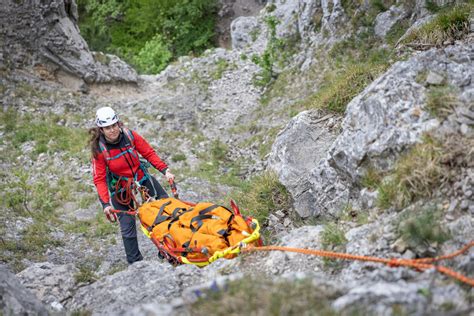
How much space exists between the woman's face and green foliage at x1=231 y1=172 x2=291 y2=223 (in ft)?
8.14

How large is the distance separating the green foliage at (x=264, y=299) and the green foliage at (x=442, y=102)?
2.56 metres

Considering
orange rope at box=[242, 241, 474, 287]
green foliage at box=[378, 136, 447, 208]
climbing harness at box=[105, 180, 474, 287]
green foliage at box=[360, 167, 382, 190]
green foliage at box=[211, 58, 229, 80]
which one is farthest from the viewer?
green foliage at box=[211, 58, 229, 80]

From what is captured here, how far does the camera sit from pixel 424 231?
421 centimetres

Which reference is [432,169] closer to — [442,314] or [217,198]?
[442,314]

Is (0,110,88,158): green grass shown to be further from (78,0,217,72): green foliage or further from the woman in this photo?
(78,0,217,72): green foliage

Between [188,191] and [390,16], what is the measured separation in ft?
19.2

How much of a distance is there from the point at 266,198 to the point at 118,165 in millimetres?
2434

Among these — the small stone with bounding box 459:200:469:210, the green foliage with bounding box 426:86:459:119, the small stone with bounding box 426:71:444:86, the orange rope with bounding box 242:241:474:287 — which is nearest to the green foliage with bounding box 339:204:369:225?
the orange rope with bounding box 242:241:474:287

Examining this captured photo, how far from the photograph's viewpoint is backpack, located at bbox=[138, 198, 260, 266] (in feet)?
18.1

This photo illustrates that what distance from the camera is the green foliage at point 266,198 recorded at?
7.63 m

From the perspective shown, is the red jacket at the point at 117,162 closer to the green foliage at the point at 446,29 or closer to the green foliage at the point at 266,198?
the green foliage at the point at 266,198

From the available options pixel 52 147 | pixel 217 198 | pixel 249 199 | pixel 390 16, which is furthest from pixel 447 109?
pixel 52 147

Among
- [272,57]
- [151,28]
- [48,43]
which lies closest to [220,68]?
[272,57]

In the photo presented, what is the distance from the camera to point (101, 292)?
207 inches
